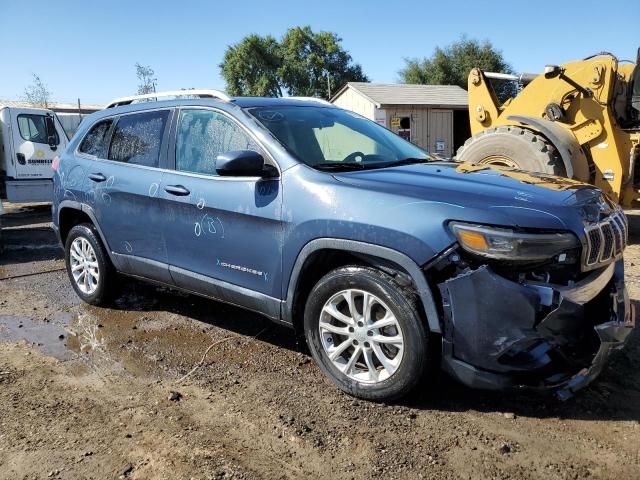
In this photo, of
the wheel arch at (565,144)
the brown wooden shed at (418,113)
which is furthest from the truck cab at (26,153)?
the brown wooden shed at (418,113)

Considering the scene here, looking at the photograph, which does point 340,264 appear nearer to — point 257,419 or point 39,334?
point 257,419

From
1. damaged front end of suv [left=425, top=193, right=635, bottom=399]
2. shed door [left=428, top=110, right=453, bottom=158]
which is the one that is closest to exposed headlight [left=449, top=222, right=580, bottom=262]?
damaged front end of suv [left=425, top=193, right=635, bottom=399]

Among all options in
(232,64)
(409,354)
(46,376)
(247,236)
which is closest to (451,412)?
(409,354)

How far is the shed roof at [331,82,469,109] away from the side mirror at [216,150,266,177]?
2195 cm

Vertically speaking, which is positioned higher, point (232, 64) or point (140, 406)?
point (232, 64)

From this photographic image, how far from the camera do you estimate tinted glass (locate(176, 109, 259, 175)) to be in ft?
12.9

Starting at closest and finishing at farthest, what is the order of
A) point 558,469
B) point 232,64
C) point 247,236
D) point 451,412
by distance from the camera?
point 558,469 < point 451,412 < point 247,236 < point 232,64

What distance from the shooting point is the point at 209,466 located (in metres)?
2.74

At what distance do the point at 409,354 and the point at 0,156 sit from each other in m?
12.7

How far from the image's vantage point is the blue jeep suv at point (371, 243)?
2.84 metres

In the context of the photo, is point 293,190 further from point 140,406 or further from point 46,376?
point 46,376

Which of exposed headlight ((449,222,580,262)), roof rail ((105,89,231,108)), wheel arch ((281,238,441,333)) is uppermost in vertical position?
roof rail ((105,89,231,108))

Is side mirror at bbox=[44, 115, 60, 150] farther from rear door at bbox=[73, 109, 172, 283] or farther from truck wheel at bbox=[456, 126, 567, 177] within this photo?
truck wheel at bbox=[456, 126, 567, 177]

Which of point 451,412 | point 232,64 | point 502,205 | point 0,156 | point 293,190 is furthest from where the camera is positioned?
point 232,64
